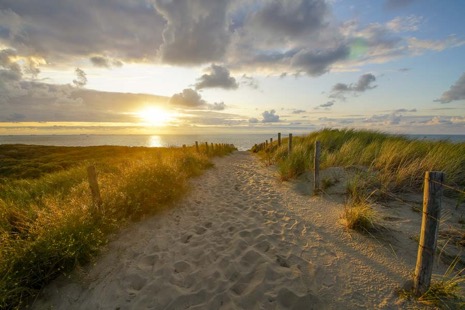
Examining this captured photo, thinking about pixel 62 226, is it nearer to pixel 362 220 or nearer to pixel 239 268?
pixel 239 268

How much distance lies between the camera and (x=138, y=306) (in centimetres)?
304

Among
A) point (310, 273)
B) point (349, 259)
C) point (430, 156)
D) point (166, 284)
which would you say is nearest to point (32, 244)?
point (166, 284)

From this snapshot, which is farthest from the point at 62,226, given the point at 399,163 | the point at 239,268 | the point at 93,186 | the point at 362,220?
the point at 399,163

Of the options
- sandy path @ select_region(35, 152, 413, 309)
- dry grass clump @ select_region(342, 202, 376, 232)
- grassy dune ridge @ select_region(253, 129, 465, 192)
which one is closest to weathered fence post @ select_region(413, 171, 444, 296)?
sandy path @ select_region(35, 152, 413, 309)

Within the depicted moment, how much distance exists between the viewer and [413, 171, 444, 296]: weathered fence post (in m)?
2.76

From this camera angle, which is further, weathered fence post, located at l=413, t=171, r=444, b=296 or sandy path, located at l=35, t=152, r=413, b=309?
sandy path, located at l=35, t=152, r=413, b=309

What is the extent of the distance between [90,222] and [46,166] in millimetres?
18501

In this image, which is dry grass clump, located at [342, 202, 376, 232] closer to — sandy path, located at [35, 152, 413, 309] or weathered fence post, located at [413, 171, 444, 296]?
sandy path, located at [35, 152, 413, 309]

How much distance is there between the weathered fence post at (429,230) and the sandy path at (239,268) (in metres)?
0.43

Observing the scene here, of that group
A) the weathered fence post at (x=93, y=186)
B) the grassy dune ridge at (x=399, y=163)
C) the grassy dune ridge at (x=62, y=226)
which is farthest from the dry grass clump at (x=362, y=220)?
the weathered fence post at (x=93, y=186)

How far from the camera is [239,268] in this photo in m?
3.66

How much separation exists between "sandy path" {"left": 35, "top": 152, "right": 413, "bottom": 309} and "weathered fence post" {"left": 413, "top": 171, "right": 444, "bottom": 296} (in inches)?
17.0

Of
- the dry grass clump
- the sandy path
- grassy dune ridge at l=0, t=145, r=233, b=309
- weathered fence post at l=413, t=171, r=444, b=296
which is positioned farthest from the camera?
the dry grass clump

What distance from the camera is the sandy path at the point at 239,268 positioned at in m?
3.05
